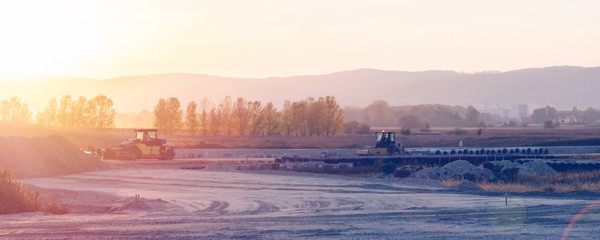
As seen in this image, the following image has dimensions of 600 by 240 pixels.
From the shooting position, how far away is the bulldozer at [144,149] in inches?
1670

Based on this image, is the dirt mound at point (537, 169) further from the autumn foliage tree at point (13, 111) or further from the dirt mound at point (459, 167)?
the autumn foliage tree at point (13, 111)

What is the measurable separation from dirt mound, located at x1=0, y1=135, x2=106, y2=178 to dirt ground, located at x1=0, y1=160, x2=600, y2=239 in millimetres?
2211

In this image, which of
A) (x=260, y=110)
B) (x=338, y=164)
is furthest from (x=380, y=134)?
(x=260, y=110)

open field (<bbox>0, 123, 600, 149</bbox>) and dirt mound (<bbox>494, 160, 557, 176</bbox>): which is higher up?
open field (<bbox>0, 123, 600, 149</bbox>)

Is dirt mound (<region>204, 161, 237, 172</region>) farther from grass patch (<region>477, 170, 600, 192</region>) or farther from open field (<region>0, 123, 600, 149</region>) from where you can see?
open field (<region>0, 123, 600, 149</region>)

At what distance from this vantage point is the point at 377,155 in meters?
47.7

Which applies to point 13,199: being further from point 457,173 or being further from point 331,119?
point 331,119

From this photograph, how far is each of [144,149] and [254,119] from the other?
4985cm

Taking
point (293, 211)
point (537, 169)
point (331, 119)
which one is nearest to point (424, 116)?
point (331, 119)

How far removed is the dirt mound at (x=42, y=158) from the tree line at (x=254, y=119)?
54.0 meters

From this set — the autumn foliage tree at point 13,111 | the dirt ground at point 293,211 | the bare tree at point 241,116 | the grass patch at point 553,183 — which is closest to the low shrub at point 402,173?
the dirt ground at point 293,211

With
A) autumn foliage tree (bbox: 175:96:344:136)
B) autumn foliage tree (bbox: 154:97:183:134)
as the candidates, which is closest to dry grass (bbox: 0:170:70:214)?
autumn foliage tree (bbox: 175:96:344:136)

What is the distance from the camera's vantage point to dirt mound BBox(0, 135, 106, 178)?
3262cm

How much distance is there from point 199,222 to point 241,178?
14.7 metres
